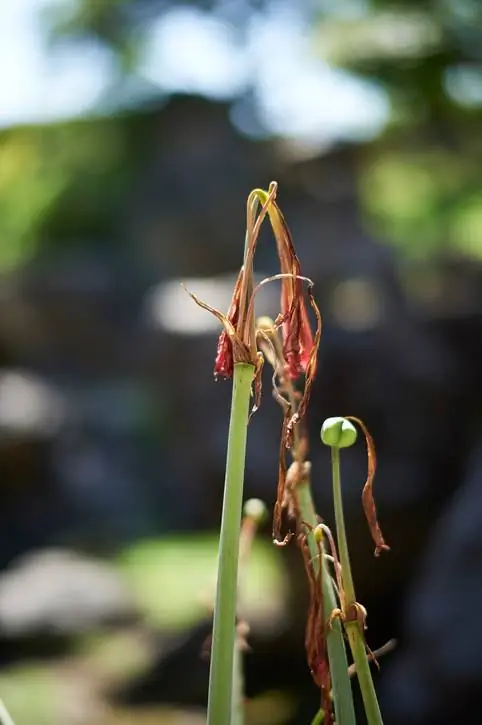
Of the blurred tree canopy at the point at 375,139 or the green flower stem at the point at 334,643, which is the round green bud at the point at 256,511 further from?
the blurred tree canopy at the point at 375,139

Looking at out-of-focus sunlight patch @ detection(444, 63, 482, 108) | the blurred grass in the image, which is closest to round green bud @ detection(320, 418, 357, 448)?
the blurred grass

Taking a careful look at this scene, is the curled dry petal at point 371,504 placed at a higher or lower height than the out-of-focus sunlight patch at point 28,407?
lower

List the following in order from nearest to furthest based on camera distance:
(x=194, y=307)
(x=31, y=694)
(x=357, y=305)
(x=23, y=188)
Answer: (x=31, y=694), (x=357, y=305), (x=194, y=307), (x=23, y=188)

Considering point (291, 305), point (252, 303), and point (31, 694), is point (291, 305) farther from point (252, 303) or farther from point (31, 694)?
point (31, 694)

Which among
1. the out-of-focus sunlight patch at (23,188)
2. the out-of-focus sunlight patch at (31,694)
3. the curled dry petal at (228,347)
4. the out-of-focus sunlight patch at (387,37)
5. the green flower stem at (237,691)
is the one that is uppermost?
the out-of-focus sunlight patch at (23,188)

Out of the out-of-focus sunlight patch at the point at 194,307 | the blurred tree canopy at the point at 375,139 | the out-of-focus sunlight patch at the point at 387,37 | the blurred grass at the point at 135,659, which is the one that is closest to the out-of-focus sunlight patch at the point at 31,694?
the blurred grass at the point at 135,659

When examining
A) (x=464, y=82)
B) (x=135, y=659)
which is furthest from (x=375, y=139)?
(x=135, y=659)

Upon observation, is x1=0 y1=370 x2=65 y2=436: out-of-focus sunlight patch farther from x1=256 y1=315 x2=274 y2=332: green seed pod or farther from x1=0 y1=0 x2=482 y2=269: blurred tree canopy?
x1=256 y1=315 x2=274 y2=332: green seed pod

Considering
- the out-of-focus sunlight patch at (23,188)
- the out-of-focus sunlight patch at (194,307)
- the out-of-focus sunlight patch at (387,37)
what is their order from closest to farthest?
the out-of-focus sunlight patch at (194,307), the out-of-focus sunlight patch at (387,37), the out-of-focus sunlight patch at (23,188)
